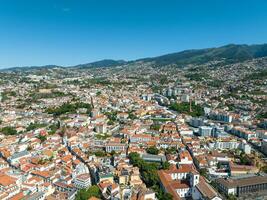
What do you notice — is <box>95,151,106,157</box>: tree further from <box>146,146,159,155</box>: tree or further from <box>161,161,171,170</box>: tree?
<box>161,161,171,170</box>: tree

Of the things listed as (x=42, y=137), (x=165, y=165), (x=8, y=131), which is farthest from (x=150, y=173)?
(x=8, y=131)

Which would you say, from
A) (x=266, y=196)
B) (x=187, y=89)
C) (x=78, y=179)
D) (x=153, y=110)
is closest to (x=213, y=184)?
(x=266, y=196)

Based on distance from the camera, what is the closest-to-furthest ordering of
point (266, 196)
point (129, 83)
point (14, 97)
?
point (266, 196) < point (14, 97) < point (129, 83)

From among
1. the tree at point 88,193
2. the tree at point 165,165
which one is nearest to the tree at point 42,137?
the tree at point 88,193

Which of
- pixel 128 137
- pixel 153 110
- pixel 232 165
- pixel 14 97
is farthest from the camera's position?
pixel 14 97

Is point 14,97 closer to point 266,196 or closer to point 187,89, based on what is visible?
point 187,89

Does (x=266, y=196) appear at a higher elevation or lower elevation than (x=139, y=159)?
lower

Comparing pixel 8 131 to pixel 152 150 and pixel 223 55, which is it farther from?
pixel 223 55

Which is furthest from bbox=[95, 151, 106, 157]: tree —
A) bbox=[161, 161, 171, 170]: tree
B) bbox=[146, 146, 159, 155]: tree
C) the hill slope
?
the hill slope
